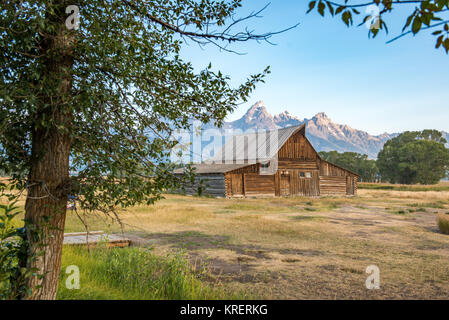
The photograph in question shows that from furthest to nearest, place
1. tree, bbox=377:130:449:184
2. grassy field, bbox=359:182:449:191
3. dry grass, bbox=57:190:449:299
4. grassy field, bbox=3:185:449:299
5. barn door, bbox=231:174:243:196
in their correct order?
tree, bbox=377:130:449:184 < grassy field, bbox=359:182:449:191 < barn door, bbox=231:174:243:196 < dry grass, bbox=57:190:449:299 < grassy field, bbox=3:185:449:299

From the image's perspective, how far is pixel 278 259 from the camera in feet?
29.1

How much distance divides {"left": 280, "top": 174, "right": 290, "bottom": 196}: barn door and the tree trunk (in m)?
31.5

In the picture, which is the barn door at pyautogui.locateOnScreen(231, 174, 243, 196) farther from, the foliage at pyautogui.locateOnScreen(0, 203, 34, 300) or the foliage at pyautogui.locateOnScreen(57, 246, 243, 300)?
the foliage at pyautogui.locateOnScreen(0, 203, 34, 300)

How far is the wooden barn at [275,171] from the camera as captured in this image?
32.8m

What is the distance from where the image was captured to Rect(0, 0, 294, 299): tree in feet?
12.1

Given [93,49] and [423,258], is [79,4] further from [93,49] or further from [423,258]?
[423,258]

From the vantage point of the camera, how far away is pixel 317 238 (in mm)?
12133

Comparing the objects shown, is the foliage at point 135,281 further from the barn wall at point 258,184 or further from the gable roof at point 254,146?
the gable roof at point 254,146

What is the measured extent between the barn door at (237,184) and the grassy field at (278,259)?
50.1 ft

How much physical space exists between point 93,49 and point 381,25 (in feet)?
10.2

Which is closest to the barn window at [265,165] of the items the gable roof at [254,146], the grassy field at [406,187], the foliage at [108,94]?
Answer: the gable roof at [254,146]

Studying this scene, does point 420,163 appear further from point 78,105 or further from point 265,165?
point 78,105

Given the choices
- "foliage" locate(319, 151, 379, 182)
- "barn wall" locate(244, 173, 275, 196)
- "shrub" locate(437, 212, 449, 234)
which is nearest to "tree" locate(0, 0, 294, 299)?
"shrub" locate(437, 212, 449, 234)
